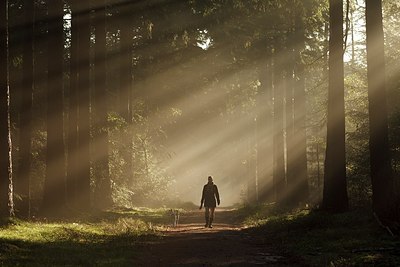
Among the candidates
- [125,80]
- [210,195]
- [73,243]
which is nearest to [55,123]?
[210,195]

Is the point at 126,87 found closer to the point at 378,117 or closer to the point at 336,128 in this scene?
the point at 336,128

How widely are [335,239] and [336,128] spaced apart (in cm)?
562

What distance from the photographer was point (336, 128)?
63.0 ft

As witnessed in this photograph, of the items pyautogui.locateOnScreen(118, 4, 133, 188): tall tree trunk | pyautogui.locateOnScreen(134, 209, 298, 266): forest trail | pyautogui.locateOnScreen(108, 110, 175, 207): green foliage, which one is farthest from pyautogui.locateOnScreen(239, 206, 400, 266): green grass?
pyautogui.locateOnScreen(118, 4, 133, 188): tall tree trunk

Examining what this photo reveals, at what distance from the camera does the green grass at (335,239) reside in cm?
1139

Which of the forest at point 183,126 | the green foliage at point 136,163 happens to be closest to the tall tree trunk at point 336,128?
the forest at point 183,126

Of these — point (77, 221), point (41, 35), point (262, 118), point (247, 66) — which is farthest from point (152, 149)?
point (77, 221)

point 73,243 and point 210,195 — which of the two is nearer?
point 73,243

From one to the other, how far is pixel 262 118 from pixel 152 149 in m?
9.24

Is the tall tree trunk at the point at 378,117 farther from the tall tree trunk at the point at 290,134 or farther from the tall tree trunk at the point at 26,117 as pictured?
the tall tree trunk at the point at 26,117

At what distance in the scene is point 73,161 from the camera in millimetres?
23922

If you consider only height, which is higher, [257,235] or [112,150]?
[112,150]

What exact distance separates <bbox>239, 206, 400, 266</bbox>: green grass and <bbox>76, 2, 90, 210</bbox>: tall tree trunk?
26.1 feet

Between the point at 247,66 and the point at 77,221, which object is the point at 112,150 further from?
the point at 77,221
